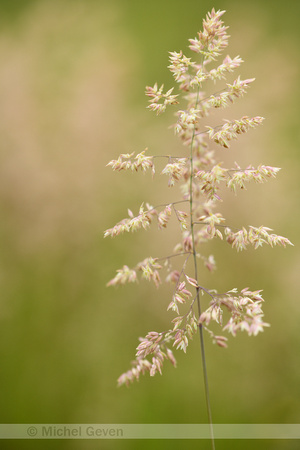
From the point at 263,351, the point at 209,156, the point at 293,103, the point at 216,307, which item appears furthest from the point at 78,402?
the point at 293,103

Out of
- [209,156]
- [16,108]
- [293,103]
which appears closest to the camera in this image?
A: [209,156]

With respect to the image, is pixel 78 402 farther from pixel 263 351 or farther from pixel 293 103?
pixel 293 103

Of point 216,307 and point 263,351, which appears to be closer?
point 216,307

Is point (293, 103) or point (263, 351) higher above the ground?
point (293, 103)

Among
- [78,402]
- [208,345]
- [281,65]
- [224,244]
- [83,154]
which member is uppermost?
[281,65]

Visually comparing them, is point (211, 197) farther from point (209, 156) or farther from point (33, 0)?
point (33, 0)

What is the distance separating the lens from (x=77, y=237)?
1169mm

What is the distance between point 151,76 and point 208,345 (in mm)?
789

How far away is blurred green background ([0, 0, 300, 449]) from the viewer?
1.09 m

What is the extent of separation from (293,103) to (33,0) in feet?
2.80

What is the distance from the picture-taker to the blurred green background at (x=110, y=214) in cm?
109

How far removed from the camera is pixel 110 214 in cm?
116

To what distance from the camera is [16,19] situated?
4.03ft

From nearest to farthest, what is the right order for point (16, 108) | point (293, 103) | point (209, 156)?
point (209, 156) → point (293, 103) → point (16, 108)
